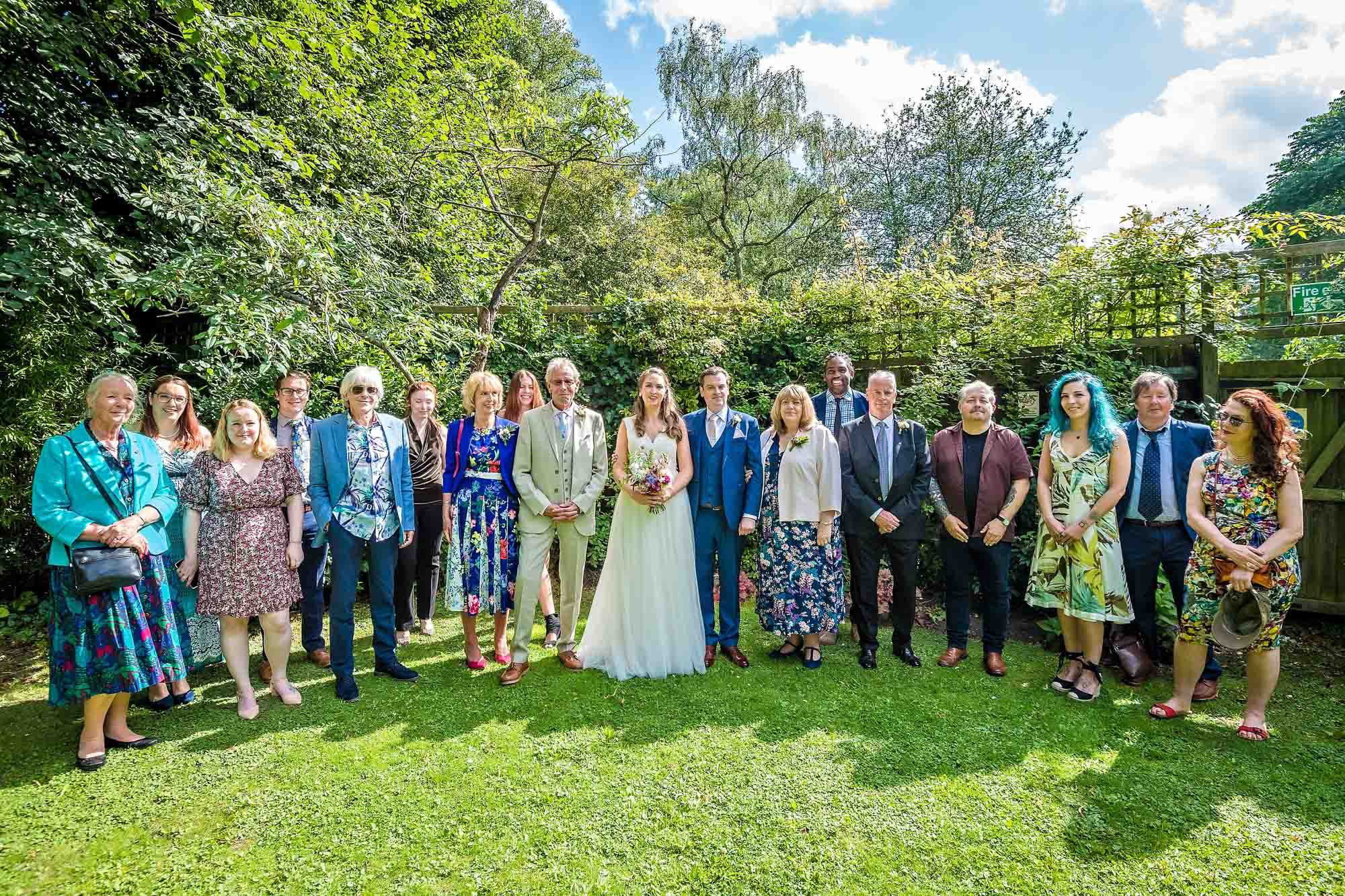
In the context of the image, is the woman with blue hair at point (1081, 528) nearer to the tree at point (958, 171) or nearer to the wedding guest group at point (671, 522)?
the wedding guest group at point (671, 522)

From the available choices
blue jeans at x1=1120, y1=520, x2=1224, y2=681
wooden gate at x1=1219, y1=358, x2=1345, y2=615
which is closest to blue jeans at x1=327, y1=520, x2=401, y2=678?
blue jeans at x1=1120, y1=520, x2=1224, y2=681

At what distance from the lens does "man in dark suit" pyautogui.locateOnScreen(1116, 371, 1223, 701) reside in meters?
3.92

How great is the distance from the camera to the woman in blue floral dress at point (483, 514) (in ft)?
13.9

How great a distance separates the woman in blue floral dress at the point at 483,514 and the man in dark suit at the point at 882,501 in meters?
2.36

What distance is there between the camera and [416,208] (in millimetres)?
7266

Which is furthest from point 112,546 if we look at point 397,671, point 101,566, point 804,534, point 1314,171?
point 1314,171

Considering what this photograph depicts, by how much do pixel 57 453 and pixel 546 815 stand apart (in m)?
3.02

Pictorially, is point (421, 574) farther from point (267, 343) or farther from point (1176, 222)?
point (1176, 222)

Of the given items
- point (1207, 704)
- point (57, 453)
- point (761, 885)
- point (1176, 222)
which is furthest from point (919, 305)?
point (57, 453)

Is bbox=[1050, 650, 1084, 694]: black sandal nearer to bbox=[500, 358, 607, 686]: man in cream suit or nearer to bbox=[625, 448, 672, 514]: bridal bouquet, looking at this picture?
bbox=[625, 448, 672, 514]: bridal bouquet

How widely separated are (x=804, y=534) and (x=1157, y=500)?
2.23 m

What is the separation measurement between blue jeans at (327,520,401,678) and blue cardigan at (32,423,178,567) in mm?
879

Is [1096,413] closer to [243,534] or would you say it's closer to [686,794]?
[686,794]

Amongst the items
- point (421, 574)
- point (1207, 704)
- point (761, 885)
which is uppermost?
point (421, 574)
